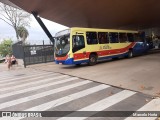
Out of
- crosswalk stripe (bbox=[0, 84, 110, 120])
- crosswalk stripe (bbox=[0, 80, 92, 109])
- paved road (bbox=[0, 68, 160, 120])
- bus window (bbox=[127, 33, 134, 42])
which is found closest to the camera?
paved road (bbox=[0, 68, 160, 120])

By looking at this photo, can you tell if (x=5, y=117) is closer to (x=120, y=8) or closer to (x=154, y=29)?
(x=120, y=8)

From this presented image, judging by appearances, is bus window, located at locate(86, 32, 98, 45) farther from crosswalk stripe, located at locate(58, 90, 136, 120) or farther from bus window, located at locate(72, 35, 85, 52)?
crosswalk stripe, located at locate(58, 90, 136, 120)

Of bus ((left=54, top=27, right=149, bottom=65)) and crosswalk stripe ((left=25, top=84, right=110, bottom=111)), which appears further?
bus ((left=54, top=27, right=149, bottom=65))

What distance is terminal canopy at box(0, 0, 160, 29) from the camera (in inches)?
955

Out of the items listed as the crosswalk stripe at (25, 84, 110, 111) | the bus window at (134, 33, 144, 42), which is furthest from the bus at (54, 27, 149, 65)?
the crosswalk stripe at (25, 84, 110, 111)

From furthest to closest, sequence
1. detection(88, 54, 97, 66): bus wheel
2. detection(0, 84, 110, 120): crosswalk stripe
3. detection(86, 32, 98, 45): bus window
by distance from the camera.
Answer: detection(88, 54, 97, 66): bus wheel
detection(86, 32, 98, 45): bus window
detection(0, 84, 110, 120): crosswalk stripe

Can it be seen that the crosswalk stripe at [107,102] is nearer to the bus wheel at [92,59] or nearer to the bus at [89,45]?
the bus at [89,45]

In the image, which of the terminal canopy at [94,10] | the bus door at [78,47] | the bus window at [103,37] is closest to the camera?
the bus door at [78,47]

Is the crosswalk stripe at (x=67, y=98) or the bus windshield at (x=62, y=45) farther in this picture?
the bus windshield at (x=62, y=45)

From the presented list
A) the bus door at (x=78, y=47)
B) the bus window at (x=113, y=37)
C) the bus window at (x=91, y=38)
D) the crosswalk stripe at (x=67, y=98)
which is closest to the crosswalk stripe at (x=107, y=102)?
the crosswalk stripe at (x=67, y=98)

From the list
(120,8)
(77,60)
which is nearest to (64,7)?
(120,8)

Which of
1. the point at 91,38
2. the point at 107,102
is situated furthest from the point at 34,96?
the point at 91,38

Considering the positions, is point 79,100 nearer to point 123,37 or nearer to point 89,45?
point 89,45

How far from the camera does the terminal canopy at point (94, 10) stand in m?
24.2
